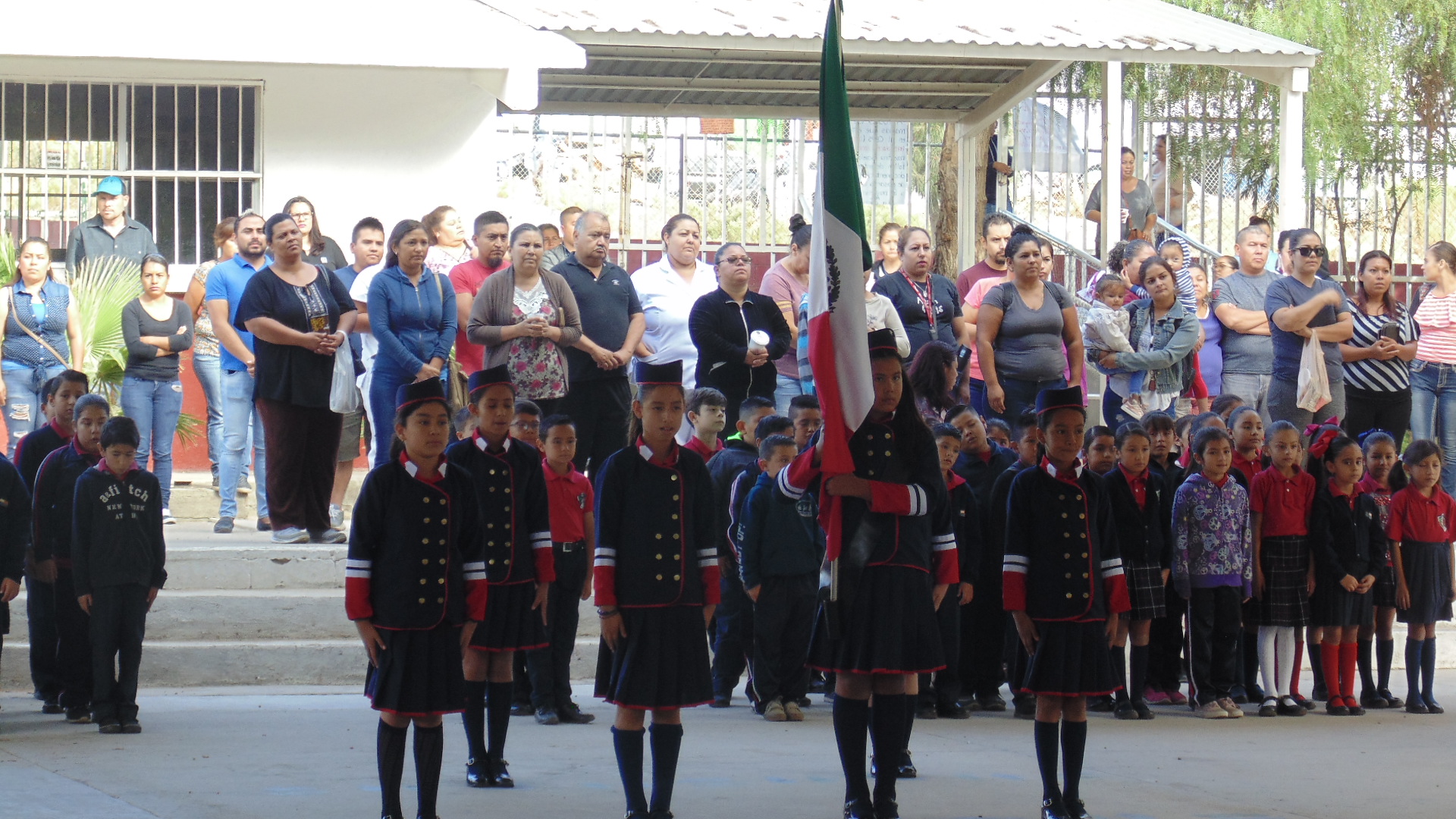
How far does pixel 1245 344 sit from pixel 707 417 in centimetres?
432

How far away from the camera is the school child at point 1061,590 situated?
588 cm

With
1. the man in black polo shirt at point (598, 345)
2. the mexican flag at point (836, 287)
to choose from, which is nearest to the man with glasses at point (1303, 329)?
the man in black polo shirt at point (598, 345)

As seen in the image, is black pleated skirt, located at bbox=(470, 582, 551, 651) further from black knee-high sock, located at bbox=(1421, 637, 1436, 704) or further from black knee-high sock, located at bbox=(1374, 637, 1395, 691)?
black knee-high sock, located at bbox=(1421, 637, 1436, 704)

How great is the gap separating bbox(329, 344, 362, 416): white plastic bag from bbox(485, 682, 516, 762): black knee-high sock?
3533 millimetres

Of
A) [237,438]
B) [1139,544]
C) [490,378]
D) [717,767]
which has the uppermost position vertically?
[490,378]

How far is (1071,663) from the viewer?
5898 millimetres

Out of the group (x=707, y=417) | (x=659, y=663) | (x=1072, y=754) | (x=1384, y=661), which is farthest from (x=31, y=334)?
(x=1384, y=661)

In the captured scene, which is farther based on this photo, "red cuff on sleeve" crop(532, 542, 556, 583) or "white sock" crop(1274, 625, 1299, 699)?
"white sock" crop(1274, 625, 1299, 699)

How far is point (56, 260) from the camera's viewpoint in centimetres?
1225

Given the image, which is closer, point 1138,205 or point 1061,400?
point 1061,400

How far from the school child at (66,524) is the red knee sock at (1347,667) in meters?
6.21

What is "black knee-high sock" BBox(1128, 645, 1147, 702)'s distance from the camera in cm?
842

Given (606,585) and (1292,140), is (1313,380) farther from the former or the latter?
(606,585)

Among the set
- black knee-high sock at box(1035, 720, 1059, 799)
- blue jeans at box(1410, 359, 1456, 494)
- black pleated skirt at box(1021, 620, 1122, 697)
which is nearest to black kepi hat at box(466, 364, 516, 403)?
black pleated skirt at box(1021, 620, 1122, 697)
